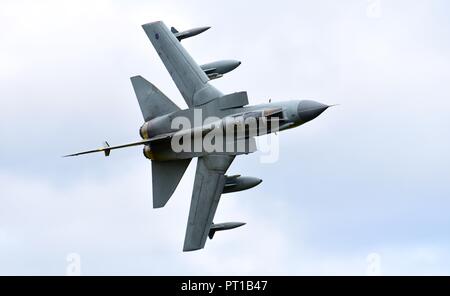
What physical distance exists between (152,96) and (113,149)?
13.3 ft

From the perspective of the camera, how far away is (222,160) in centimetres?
5809

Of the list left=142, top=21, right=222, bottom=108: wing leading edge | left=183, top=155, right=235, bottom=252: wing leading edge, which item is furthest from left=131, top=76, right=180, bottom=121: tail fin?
left=183, top=155, right=235, bottom=252: wing leading edge

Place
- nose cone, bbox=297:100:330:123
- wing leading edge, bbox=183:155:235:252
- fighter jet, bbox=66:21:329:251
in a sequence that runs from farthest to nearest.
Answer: wing leading edge, bbox=183:155:235:252, fighter jet, bbox=66:21:329:251, nose cone, bbox=297:100:330:123

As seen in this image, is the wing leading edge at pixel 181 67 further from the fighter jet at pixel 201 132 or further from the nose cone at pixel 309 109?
the nose cone at pixel 309 109

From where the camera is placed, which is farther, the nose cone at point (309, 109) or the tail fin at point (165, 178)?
the tail fin at point (165, 178)

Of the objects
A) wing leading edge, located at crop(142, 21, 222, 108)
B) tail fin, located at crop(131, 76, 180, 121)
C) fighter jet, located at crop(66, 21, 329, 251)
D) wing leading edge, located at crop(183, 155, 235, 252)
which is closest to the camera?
fighter jet, located at crop(66, 21, 329, 251)

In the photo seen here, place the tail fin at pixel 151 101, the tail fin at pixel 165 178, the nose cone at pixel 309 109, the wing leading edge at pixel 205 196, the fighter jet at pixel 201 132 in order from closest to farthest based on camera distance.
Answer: the nose cone at pixel 309 109, the fighter jet at pixel 201 132, the wing leading edge at pixel 205 196, the tail fin at pixel 165 178, the tail fin at pixel 151 101

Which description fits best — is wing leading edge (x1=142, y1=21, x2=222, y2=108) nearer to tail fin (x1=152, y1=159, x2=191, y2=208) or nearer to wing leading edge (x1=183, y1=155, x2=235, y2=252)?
tail fin (x1=152, y1=159, x2=191, y2=208)

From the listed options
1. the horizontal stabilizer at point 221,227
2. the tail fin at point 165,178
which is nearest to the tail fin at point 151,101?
the tail fin at point 165,178

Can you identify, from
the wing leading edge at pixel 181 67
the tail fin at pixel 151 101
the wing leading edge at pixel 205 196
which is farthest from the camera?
the tail fin at pixel 151 101

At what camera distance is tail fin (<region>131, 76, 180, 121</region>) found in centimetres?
6000

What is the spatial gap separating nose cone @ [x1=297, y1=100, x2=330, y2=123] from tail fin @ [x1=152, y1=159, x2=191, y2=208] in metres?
6.42

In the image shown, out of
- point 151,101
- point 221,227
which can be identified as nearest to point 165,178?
point 221,227

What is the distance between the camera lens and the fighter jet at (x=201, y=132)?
56750 mm
